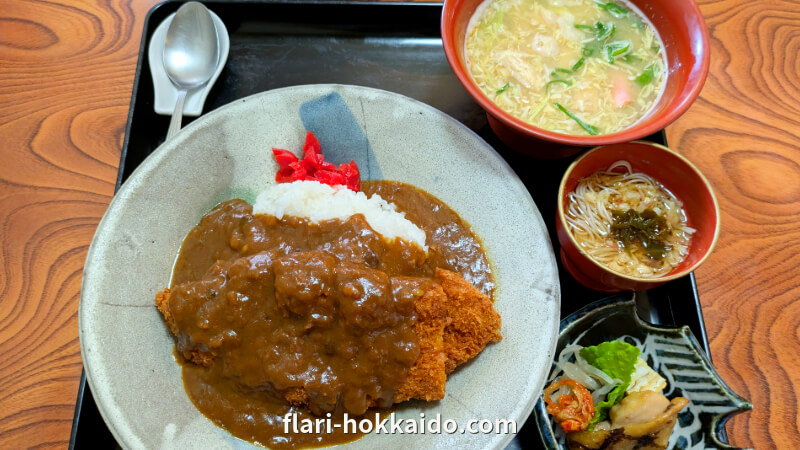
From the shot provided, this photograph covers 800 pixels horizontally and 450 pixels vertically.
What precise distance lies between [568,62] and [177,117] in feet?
7.16

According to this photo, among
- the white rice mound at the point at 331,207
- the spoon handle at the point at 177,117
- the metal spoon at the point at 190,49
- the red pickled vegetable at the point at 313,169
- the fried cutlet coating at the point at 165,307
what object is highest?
the metal spoon at the point at 190,49

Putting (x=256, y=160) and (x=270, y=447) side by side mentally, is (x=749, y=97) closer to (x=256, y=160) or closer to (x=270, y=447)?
(x=256, y=160)

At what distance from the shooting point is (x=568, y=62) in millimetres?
2729

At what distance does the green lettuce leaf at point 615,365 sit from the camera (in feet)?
7.06

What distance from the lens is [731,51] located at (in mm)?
3152

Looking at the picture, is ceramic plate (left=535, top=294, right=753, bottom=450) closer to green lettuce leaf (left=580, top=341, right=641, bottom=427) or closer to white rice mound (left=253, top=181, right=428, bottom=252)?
green lettuce leaf (left=580, top=341, right=641, bottom=427)

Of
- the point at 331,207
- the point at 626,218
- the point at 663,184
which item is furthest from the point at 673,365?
the point at 331,207

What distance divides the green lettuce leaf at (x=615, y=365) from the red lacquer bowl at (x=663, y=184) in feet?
0.96

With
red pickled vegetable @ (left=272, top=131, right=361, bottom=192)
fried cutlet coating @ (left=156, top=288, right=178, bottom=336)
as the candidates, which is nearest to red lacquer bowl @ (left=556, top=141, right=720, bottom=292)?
red pickled vegetable @ (left=272, top=131, right=361, bottom=192)

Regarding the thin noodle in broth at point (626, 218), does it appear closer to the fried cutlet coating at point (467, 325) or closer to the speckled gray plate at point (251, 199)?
the speckled gray plate at point (251, 199)

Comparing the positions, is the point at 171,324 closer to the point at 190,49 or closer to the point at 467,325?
the point at 467,325

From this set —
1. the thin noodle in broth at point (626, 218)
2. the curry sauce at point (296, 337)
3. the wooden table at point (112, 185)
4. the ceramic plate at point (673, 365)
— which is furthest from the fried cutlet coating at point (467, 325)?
the wooden table at point (112, 185)

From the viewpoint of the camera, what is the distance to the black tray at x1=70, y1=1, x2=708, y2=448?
9.21 feet

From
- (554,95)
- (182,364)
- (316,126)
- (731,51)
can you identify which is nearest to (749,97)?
(731,51)
